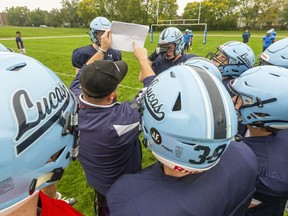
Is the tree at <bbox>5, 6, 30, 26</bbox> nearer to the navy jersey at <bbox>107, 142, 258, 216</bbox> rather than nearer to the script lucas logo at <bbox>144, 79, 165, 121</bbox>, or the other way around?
the script lucas logo at <bbox>144, 79, 165, 121</bbox>

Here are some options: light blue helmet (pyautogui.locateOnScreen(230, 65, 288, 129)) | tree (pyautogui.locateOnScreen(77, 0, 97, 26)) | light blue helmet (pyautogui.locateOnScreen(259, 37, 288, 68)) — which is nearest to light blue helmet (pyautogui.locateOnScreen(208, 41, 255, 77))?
light blue helmet (pyautogui.locateOnScreen(259, 37, 288, 68))

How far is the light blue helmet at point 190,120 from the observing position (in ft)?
4.30

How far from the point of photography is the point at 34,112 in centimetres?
108

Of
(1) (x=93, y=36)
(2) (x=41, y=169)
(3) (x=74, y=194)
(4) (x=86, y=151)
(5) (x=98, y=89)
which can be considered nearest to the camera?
(2) (x=41, y=169)

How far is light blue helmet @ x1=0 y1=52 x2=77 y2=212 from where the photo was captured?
995 millimetres

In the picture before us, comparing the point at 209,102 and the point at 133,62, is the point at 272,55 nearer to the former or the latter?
the point at 209,102

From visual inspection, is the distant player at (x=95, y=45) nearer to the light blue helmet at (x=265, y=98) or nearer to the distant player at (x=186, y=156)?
the light blue helmet at (x=265, y=98)

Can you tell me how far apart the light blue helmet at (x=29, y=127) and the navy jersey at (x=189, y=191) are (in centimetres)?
42

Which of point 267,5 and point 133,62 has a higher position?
point 267,5

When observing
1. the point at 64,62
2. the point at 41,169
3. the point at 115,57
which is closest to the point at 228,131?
the point at 41,169

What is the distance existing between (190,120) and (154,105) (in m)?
0.25

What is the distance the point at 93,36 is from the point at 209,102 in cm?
363

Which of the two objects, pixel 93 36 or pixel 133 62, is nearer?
pixel 93 36

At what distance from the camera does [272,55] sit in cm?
326
